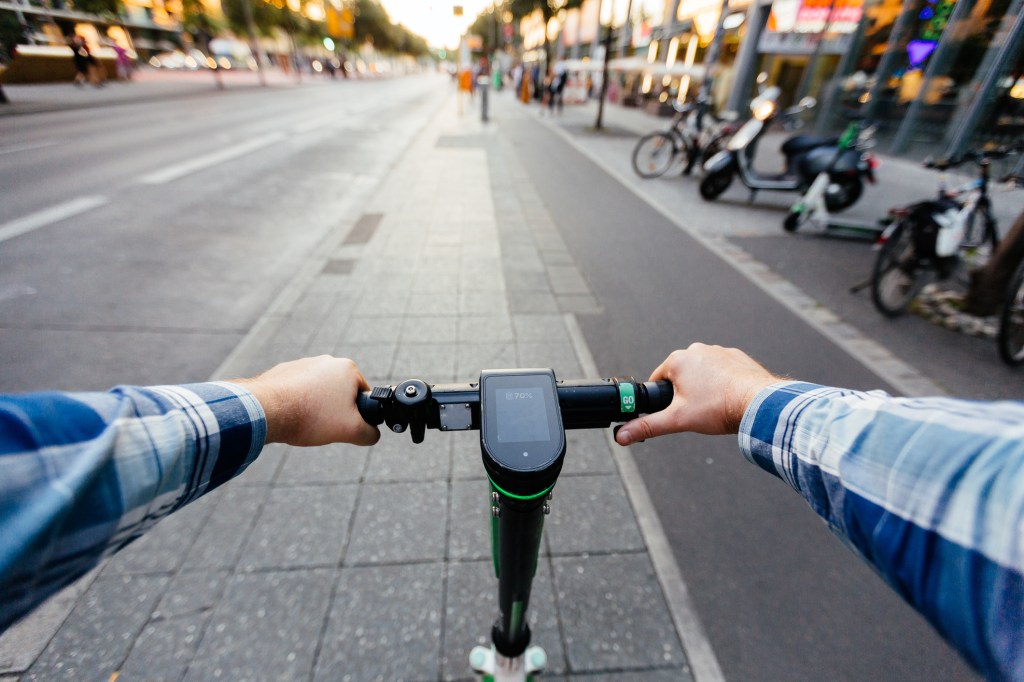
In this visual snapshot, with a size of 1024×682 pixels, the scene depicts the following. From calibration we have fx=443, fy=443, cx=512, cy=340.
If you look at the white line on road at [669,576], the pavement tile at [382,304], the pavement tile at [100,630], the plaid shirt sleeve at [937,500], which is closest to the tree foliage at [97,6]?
the pavement tile at [382,304]

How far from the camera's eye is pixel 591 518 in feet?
7.29

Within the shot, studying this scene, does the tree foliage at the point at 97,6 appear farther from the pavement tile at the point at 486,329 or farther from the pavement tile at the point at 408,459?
the pavement tile at the point at 408,459

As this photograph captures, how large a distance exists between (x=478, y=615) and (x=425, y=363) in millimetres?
1876

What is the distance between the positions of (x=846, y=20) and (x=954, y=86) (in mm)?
4857

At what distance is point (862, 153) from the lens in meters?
6.48

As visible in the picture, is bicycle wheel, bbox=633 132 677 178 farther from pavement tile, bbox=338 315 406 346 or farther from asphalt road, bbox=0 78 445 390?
pavement tile, bbox=338 315 406 346

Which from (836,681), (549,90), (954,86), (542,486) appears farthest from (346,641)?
(549,90)

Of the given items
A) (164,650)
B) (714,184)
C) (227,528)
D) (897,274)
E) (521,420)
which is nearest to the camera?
(521,420)

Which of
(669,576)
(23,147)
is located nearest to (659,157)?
(669,576)

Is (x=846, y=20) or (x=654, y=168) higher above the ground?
(x=846, y=20)

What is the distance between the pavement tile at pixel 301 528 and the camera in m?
1.99

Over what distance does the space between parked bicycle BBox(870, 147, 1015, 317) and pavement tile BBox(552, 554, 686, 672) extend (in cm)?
417

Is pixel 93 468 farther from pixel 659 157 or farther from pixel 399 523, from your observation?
pixel 659 157

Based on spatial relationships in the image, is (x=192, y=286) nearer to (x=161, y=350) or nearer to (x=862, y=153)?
(x=161, y=350)
